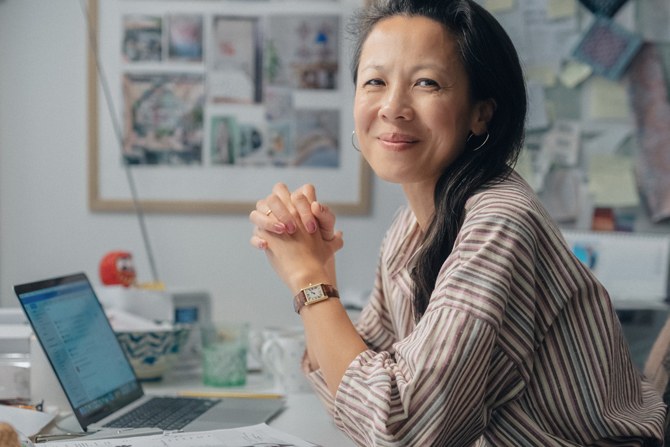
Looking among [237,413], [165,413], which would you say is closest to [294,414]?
[237,413]

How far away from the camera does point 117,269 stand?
4.29ft

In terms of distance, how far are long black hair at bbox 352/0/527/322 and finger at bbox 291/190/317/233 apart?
0.15 meters

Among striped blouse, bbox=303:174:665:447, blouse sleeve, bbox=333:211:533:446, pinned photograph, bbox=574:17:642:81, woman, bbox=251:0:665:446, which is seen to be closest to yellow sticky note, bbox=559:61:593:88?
pinned photograph, bbox=574:17:642:81

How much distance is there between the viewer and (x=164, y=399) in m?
0.96

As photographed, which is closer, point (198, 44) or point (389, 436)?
point (389, 436)

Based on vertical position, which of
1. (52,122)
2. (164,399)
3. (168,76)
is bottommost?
(164,399)

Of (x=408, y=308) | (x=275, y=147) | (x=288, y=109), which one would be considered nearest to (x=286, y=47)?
(x=288, y=109)

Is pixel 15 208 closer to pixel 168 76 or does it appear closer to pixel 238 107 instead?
pixel 168 76

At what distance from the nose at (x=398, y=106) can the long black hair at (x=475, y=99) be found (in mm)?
88

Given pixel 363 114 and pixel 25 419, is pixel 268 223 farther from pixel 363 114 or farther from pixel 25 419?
pixel 25 419

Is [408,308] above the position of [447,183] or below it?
below

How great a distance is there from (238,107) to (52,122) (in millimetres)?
543

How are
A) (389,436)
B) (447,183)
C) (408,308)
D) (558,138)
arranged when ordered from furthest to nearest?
(558,138)
(408,308)
(447,183)
(389,436)

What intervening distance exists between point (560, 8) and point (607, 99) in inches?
11.4
